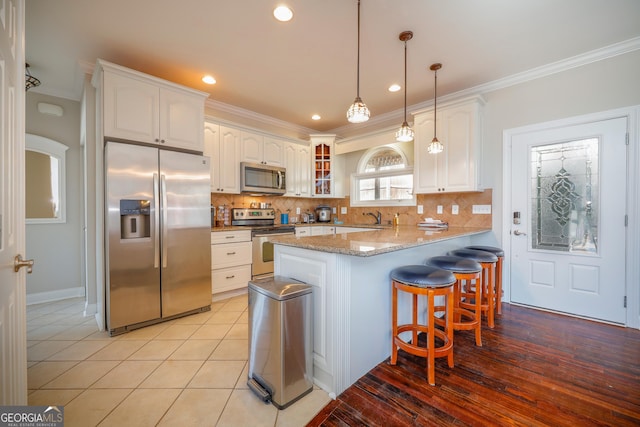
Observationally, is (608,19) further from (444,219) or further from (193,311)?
(193,311)

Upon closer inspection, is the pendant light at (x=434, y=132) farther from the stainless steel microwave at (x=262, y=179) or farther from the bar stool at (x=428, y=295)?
the stainless steel microwave at (x=262, y=179)

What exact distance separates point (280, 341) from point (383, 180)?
12.0 ft

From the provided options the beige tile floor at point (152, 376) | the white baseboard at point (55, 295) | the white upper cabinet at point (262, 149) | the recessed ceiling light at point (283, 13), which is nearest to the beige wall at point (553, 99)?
the recessed ceiling light at point (283, 13)

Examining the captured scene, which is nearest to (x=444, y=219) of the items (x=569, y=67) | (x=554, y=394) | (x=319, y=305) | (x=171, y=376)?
(x=569, y=67)

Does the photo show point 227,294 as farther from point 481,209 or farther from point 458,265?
point 481,209

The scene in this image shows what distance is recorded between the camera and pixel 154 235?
8.63 feet

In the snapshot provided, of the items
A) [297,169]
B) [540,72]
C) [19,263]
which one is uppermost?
[540,72]

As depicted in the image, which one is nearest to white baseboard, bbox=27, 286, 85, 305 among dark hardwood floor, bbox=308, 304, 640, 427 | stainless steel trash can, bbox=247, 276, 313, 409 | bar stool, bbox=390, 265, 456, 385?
stainless steel trash can, bbox=247, 276, 313, 409

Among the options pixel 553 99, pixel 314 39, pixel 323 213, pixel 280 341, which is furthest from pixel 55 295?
pixel 553 99

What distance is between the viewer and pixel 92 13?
6.92 feet

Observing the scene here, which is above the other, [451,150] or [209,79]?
[209,79]

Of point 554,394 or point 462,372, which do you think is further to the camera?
point 462,372

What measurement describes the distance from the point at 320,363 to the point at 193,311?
1.85m

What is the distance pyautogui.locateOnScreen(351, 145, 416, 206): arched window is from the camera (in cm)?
436
